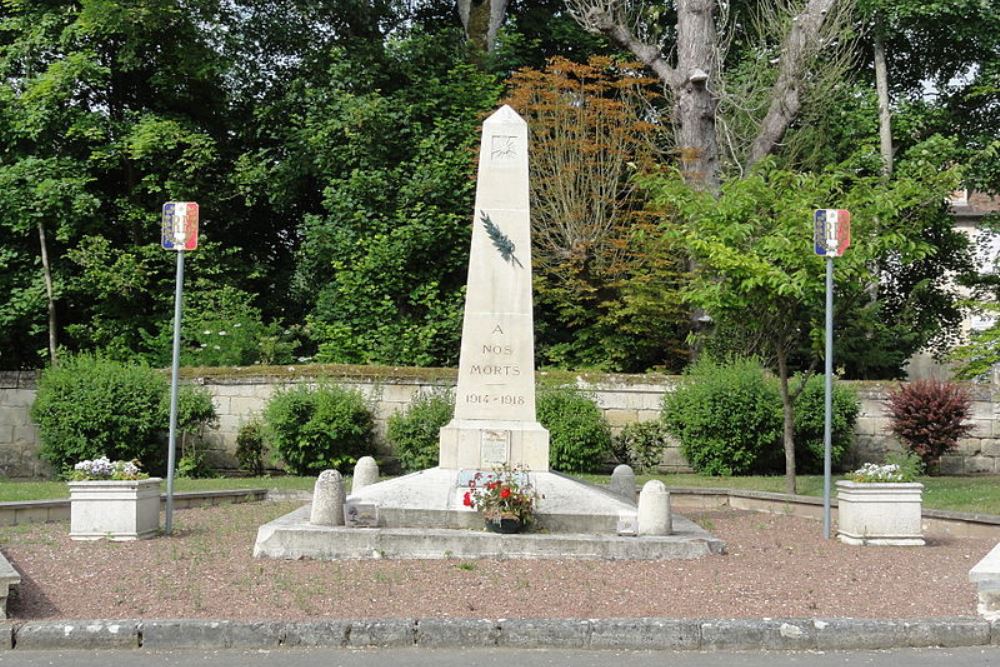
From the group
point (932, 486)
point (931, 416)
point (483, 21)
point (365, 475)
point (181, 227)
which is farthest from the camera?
point (483, 21)

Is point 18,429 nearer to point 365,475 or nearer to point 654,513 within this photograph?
point 365,475

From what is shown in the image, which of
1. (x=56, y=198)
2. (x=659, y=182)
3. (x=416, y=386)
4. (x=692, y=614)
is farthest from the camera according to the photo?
(x=56, y=198)

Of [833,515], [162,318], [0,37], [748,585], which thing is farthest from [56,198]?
[748,585]

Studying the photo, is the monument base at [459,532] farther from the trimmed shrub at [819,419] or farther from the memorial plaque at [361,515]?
the trimmed shrub at [819,419]

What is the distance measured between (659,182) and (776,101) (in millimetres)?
6814

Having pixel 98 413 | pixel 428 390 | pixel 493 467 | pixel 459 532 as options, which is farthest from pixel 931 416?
pixel 98 413

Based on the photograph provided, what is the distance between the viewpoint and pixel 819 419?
19719 millimetres

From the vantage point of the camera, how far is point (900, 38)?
89.0 ft

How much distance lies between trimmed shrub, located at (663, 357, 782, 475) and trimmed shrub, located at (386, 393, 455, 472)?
13.5 feet

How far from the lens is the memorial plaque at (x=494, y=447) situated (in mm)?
11914

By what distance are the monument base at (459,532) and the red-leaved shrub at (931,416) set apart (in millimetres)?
9619

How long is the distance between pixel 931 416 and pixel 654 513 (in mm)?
10764

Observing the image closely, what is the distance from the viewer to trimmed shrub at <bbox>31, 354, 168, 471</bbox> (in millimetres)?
19547

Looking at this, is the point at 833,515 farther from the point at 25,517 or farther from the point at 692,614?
the point at 25,517
